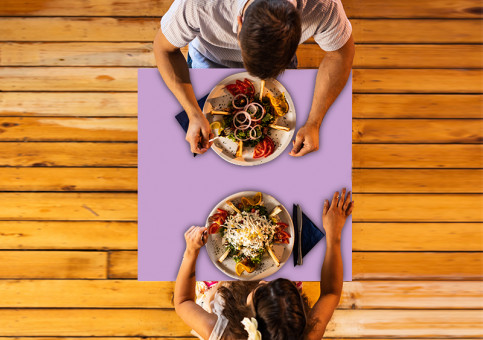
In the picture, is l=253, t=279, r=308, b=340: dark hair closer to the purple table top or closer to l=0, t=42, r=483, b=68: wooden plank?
the purple table top

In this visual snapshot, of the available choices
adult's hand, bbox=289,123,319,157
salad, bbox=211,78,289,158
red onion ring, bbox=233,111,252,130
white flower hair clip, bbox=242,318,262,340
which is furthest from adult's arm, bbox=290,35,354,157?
white flower hair clip, bbox=242,318,262,340

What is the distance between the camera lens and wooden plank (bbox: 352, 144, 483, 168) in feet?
7.63

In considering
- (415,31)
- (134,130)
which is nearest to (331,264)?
(134,130)

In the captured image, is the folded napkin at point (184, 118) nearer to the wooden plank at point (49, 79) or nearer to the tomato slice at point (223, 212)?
the tomato slice at point (223, 212)

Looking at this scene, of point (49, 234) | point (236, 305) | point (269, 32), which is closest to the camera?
point (269, 32)

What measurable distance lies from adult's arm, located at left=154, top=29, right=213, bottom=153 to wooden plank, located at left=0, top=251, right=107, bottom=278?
128 cm

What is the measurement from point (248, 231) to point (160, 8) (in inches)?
65.5

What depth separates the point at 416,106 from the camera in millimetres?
2324

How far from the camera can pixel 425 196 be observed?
91.7 inches

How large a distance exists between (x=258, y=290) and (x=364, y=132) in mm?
1409

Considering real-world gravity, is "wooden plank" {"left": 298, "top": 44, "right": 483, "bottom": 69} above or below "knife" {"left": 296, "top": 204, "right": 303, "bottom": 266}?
above

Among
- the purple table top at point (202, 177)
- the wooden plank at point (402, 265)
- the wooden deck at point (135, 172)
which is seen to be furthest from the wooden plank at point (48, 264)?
the wooden plank at point (402, 265)

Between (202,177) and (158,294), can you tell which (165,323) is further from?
(202,177)

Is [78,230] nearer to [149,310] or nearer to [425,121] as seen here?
[149,310]
